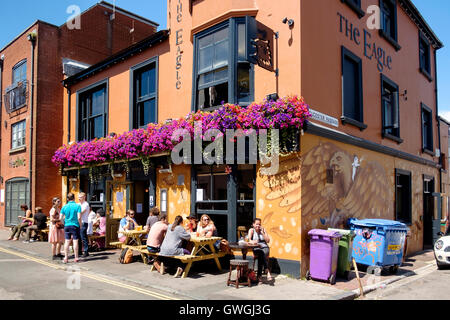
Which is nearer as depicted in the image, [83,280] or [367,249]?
[83,280]

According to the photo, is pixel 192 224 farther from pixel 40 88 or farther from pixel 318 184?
pixel 40 88

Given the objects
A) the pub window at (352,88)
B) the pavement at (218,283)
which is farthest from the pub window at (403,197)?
the pub window at (352,88)

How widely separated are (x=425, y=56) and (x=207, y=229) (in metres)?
14.1

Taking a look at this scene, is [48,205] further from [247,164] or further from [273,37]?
[273,37]

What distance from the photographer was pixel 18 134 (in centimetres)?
1872

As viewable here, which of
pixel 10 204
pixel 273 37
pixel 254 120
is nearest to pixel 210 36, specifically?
pixel 273 37

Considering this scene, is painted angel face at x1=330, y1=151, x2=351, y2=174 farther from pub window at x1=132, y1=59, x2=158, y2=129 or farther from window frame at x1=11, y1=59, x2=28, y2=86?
window frame at x1=11, y1=59, x2=28, y2=86

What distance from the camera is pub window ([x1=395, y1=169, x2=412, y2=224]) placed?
14.0m

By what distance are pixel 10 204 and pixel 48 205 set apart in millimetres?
3596

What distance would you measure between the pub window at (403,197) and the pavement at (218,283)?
3.30m

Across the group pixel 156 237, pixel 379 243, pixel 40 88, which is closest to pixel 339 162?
pixel 379 243

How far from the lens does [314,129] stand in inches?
349

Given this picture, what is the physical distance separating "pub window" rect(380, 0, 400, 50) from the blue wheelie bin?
733cm

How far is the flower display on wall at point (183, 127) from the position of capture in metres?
8.45
